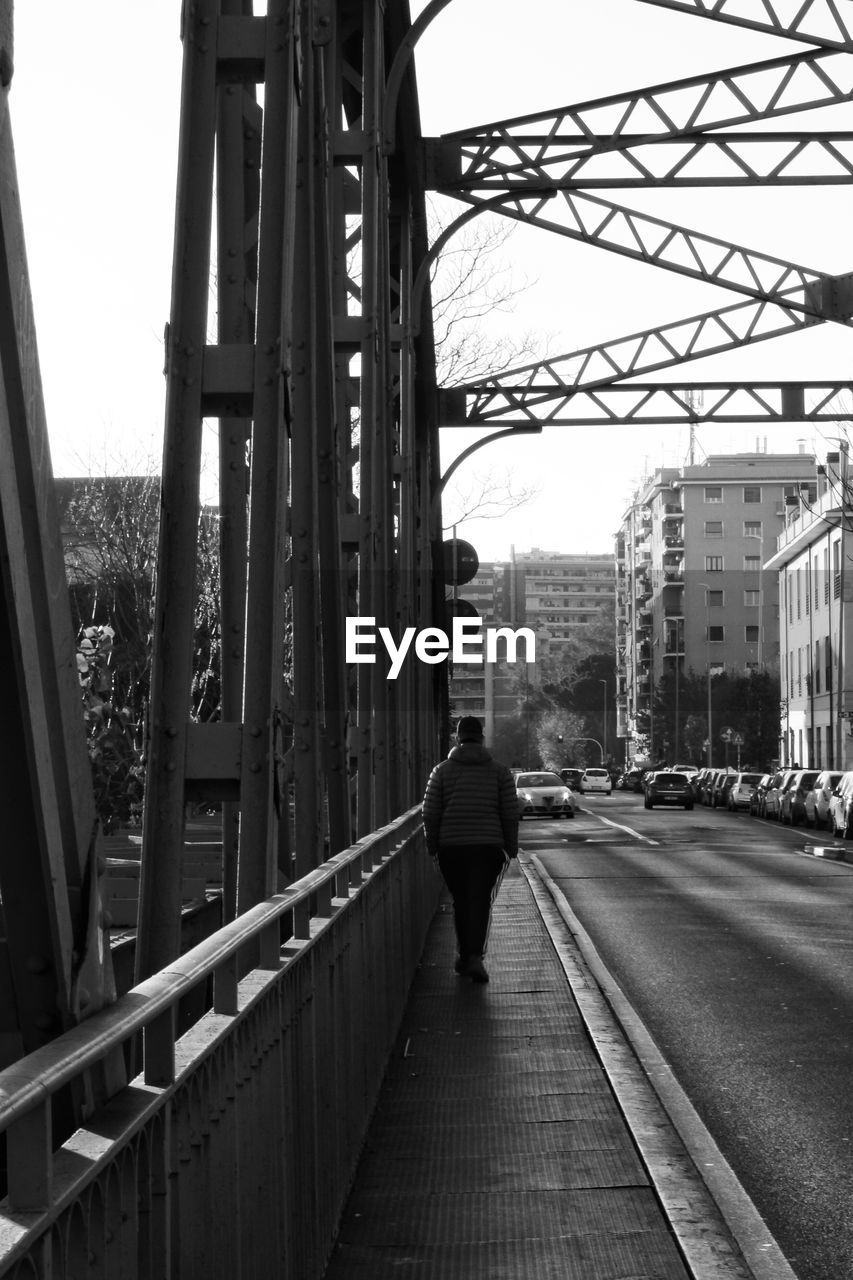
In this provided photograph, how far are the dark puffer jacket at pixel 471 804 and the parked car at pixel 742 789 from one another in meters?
55.5

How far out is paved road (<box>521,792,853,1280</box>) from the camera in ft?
21.9

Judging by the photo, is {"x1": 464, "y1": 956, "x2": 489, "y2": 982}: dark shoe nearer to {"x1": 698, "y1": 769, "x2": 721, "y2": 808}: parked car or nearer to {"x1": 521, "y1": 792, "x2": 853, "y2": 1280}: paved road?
{"x1": 521, "y1": 792, "x2": 853, "y2": 1280}: paved road

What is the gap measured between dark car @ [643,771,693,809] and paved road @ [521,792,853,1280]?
130 feet

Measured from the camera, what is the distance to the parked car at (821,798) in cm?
4781

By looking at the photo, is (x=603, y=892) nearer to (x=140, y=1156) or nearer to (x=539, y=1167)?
(x=539, y=1167)

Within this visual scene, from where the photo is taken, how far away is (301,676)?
7.50 metres

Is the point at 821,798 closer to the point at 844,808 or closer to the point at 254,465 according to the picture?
the point at 844,808

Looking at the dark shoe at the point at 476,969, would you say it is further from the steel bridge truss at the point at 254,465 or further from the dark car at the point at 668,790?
the dark car at the point at 668,790

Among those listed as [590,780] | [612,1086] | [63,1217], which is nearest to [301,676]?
[612,1086]

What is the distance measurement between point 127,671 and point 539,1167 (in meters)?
23.1

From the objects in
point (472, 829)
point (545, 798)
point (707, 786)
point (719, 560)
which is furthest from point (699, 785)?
point (719, 560)

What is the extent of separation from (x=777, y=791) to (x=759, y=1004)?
4557cm

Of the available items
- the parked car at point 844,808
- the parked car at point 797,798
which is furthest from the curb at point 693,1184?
the parked car at point 797,798

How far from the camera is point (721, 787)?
72875 millimetres
